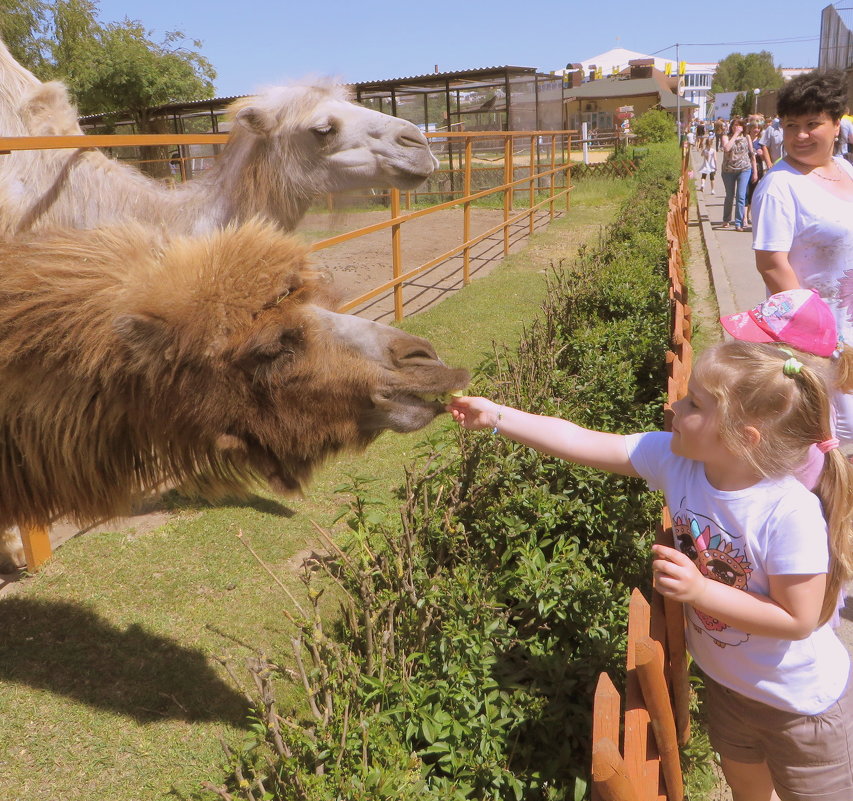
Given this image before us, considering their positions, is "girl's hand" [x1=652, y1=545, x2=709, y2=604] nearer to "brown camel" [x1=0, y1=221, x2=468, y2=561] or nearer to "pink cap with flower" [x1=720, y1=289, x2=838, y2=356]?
"pink cap with flower" [x1=720, y1=289, x2=838, y2=356]

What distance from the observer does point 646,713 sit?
1810mm

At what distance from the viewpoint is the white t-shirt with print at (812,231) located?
3.11 meters

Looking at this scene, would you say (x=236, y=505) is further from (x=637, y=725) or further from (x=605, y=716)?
(x=605, y=716)

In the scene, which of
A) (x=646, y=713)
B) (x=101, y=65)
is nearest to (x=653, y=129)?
(x=101, y=65)

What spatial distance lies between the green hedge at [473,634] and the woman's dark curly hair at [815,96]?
173 centimetres

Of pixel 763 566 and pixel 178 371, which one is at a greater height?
pixel 178 371

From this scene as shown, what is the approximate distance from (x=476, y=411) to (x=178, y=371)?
0.93 m

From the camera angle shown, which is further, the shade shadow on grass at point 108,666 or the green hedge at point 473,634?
the shade shadow on grass at point 108,666

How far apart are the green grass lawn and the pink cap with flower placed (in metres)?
1.35

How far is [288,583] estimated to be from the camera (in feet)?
12.2

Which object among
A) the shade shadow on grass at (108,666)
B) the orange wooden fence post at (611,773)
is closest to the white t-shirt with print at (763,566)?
the orange wooden fence post at (611,773)

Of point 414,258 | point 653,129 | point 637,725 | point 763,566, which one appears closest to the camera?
point 637,725

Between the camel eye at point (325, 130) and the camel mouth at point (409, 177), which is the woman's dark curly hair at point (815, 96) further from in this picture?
the camel eye at point (325, 130)

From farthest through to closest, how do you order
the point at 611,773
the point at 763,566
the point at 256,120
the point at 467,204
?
the point at 467,204 < the point at 256,120 < the point at 763,566 < the point at 611,773
